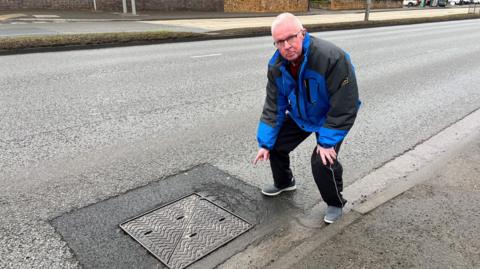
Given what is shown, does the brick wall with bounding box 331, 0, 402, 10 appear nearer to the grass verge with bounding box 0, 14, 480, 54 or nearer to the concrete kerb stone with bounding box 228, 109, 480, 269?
the grass verge with bounding box 0, 14, 480, 54

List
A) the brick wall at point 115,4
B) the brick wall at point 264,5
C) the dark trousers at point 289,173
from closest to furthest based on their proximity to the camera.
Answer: the dark trousers at point 289,173 < the brick wall at point 115,4 < the brick wall at point 264,5

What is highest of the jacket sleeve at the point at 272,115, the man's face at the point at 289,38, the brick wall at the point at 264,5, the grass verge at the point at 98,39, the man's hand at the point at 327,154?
the brick wall at the point at 264,5

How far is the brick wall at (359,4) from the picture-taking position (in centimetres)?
4106

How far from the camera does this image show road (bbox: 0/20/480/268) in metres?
3.57

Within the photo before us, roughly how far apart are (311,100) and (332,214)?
94 cm

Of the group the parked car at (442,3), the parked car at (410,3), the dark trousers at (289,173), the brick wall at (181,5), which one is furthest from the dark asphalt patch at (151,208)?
the parked car at (442,3)

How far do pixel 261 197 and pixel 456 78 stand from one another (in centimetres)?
711

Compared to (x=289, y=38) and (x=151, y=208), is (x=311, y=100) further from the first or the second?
(x=151, y=208)

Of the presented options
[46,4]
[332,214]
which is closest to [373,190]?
[332,214]

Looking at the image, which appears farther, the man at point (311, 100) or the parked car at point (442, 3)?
the parked car at point (442, 3)

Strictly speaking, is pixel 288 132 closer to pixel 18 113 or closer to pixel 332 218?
pixel 332 218

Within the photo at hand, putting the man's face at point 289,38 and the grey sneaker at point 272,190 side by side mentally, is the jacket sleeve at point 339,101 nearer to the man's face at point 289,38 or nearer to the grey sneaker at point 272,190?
the man's face at point 289,38

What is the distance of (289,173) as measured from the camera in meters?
3.57

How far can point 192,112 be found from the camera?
19.5ft
